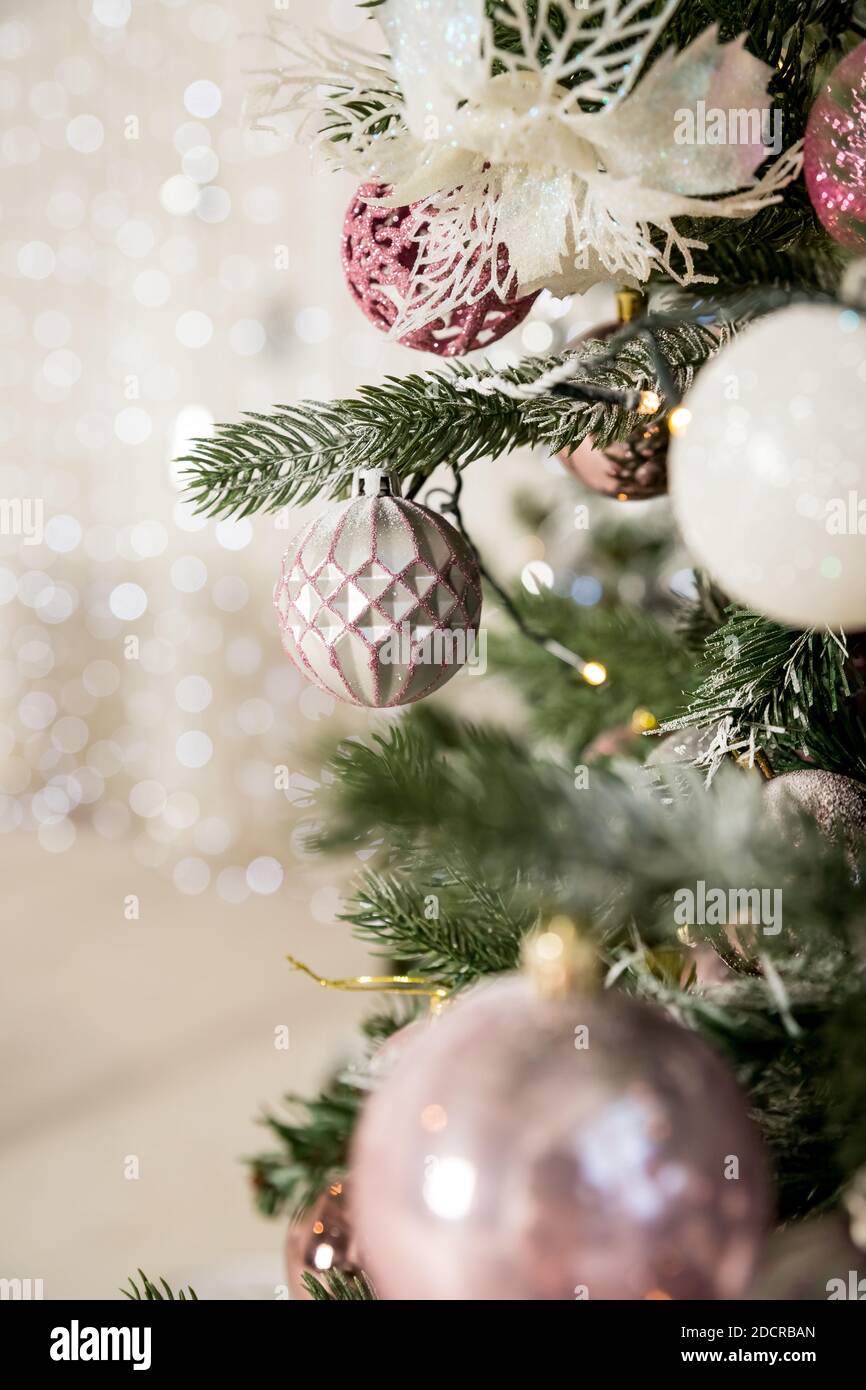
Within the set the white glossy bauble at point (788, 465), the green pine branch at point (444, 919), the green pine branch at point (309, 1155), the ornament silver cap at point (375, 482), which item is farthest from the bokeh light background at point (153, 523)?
the white glossy bauble at point (788, 465)

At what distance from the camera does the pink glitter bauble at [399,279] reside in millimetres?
435

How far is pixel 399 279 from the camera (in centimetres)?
44

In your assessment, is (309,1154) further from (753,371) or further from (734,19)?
(734,19)

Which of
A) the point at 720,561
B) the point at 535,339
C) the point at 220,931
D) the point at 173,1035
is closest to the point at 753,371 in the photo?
the point at 720,561

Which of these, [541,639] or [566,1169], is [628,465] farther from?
[566,1169]

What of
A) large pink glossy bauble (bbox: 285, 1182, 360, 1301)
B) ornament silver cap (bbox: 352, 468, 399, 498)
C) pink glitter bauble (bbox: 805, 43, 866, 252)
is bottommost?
large pink glossy bauble (bbox: 285, 1182, 360, 1301)

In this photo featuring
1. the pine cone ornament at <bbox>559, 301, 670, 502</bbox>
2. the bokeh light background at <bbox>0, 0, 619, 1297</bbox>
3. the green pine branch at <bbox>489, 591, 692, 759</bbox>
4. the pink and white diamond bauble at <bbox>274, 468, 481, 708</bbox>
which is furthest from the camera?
the bokeh light background at <bbox>0, 0, 619, 1297</bbox>

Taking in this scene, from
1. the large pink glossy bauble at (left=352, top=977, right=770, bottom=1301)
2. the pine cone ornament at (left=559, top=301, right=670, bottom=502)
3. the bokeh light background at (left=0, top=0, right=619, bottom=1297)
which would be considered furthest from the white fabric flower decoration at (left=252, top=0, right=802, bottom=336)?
the bokeh light background at (left=0, top=0, right=619, bottom=1297)

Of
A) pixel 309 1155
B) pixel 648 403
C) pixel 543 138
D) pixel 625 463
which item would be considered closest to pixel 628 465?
pixel 625 463

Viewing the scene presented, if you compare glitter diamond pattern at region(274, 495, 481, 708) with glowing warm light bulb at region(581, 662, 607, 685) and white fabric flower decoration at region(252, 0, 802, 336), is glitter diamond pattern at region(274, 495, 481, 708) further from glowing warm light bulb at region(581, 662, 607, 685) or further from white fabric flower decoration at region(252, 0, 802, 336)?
glowing warm light bulb at region(581, 662, 607, 685)

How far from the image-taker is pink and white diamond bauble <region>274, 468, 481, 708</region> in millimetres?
411

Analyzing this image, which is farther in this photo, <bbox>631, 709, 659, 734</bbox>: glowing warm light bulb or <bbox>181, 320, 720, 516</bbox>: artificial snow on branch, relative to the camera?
<bbox>631, 709, 659, 734</bbox>: glowing warm light bulb

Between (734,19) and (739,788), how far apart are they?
11.5 inches

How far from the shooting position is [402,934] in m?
0.46
